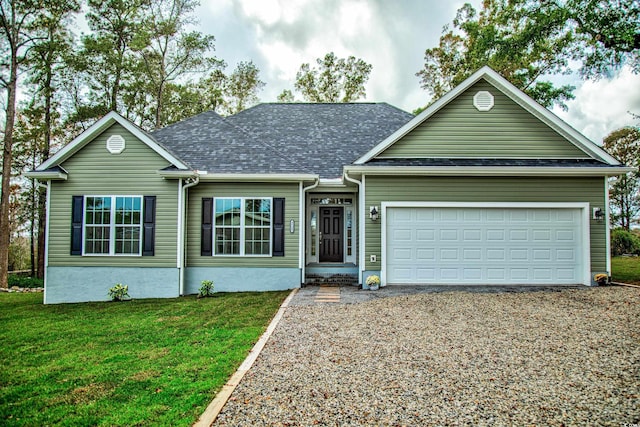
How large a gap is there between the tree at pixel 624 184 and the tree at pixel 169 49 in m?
25.0

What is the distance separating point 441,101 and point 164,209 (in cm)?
799

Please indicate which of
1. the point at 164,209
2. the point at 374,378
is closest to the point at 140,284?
the point at 164,209

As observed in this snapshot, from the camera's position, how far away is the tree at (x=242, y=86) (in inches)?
1079

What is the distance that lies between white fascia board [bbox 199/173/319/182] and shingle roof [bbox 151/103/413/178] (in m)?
0.21

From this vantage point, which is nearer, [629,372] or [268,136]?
[629,372]

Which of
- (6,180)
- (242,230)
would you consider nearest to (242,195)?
(242,230)

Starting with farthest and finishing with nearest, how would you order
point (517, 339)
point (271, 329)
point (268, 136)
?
1. point (268, 136)
2. point (271, 329)
3. point (517, 339)

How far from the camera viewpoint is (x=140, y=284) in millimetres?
10523

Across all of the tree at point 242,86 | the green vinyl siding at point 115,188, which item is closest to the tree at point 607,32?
the green vinyl siding at point 115,188

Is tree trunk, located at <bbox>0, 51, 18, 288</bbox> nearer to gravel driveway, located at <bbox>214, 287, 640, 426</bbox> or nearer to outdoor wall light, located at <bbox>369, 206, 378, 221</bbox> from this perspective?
gravel driveway, located at <bbox>214, 287, 640, 426</bbox>

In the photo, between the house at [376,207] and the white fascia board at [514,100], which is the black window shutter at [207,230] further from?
the white fascia board at [514,100]

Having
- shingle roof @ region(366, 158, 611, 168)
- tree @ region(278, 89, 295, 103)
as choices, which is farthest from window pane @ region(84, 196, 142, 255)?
tree @ region(278, 89, 295, 103)

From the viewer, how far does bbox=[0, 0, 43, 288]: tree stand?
53.0 feet

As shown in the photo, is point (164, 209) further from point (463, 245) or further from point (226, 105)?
point (226, 105)
